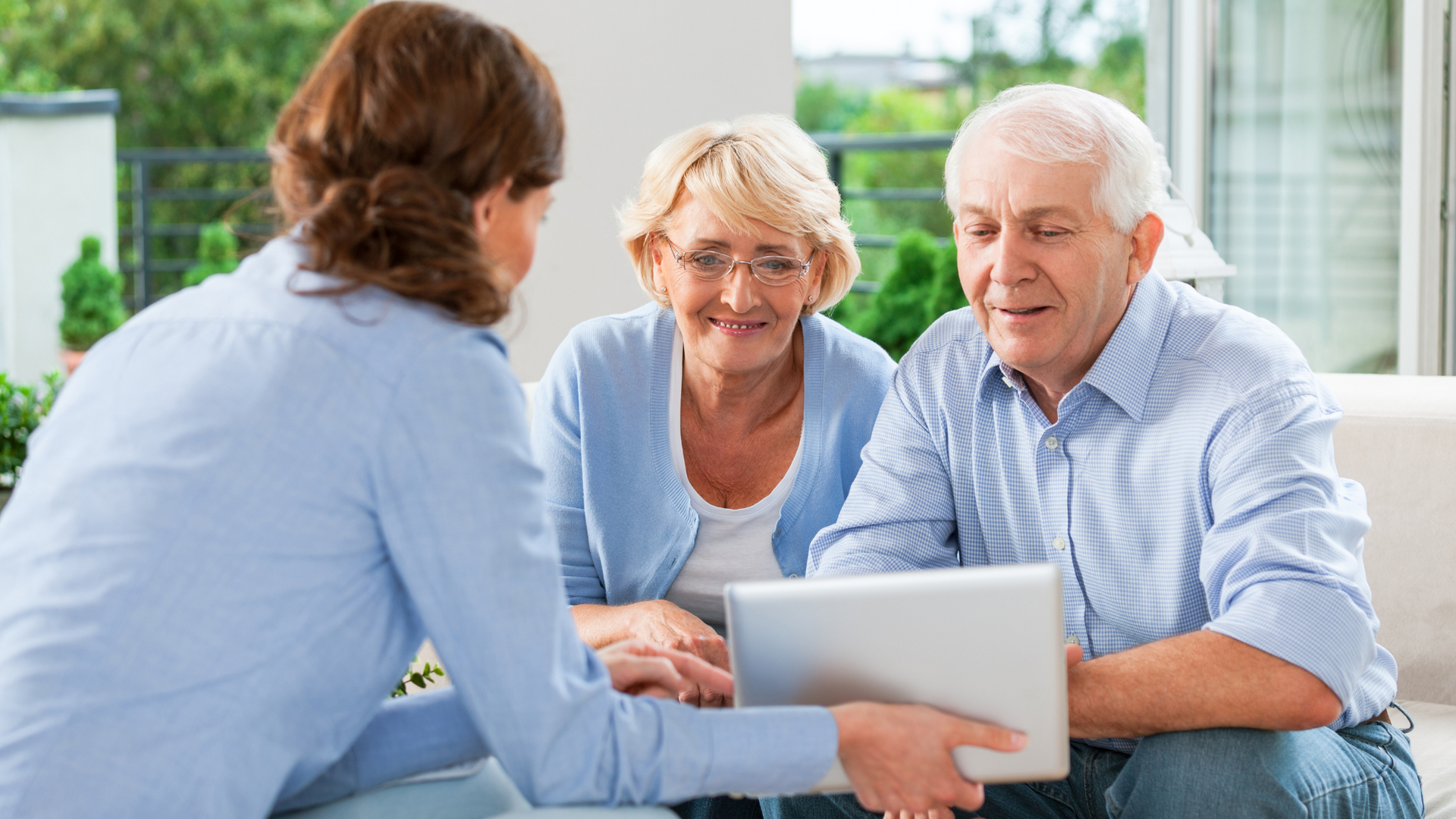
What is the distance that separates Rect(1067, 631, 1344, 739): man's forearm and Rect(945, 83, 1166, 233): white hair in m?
0.58

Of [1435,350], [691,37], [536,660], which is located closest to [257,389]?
[536,660]

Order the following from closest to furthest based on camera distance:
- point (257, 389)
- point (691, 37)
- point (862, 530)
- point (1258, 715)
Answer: point (257, 389)
point (1258, 715)
point (862, 530)
point (691, 37)

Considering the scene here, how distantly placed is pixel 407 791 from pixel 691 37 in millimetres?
2534

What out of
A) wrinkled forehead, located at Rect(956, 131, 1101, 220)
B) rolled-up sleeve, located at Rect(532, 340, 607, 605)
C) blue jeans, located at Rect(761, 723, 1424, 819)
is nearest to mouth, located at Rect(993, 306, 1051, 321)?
wrinkled forehead, located at Rect(956, 131, 1101, 220)

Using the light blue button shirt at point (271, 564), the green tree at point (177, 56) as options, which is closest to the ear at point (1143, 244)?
the light blue button shirt at point (271, 564)

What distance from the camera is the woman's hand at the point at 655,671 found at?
131 centimetres

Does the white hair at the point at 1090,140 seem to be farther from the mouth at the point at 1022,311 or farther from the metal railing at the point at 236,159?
the metal railing at the point at 236,159

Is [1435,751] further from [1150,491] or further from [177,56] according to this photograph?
[177,56]

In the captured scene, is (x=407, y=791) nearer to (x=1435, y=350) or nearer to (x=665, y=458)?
(x=665, y=458)

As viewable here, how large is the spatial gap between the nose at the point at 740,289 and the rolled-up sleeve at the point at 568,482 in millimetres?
284

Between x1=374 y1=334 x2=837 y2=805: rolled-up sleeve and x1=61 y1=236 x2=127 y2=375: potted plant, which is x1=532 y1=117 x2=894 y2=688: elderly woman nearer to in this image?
x1=374 y1=334 x2=837 y2=805: rolled-up sleeve

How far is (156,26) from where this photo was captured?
12953mm

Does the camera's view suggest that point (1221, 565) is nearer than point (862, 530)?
Yes

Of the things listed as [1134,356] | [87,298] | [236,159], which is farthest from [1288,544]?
[87,298]
